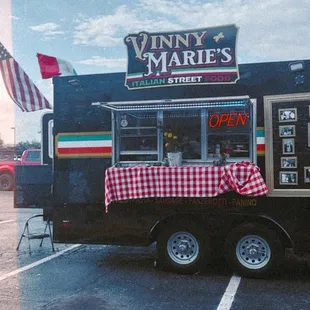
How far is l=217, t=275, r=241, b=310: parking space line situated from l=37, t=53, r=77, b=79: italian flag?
461 centimetres

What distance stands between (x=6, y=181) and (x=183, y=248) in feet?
54.4

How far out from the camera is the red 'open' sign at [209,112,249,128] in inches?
261

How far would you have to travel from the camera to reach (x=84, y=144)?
278 inches

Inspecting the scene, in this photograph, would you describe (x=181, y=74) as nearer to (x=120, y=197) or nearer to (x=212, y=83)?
(x=212, y=83)

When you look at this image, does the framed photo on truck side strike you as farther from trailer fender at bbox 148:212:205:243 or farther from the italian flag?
the italian flag

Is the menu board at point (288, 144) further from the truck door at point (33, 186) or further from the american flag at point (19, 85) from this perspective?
the american flag at point (19, 85)

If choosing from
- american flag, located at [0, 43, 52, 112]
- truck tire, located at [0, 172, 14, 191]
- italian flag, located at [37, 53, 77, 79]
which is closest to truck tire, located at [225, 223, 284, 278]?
italian flag, located at [37, 53, 77, 79]

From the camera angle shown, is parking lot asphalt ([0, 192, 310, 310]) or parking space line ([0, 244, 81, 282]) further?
parking space line ([0, 244, 81, 282])

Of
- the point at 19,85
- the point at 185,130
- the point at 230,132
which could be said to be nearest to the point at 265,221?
the point at 230,132

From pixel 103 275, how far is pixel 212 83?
331 centimetres

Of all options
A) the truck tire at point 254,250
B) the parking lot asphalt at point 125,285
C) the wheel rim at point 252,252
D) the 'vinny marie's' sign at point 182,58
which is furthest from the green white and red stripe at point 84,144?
the wheel rim at point 252,252

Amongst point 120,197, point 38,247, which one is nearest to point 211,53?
point 120,197

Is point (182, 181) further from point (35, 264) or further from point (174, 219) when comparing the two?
point (35, 264)

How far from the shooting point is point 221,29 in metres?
6.63
